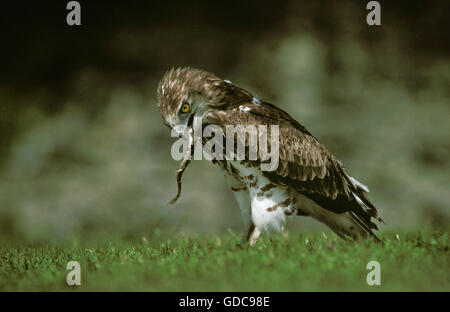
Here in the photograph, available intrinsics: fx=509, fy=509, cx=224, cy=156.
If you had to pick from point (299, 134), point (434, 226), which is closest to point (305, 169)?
point (299, 134)

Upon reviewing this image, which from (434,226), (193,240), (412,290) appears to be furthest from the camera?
(434,226)

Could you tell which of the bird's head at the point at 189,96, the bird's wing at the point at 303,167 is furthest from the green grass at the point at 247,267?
the bird's head at the point at 189,96

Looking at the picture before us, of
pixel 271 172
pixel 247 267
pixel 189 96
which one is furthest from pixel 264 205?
pixel 189 96

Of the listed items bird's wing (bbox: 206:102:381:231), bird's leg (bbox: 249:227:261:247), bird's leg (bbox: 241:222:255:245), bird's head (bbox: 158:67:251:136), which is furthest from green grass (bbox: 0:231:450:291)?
bird's head (bbox: 158:67:251:136)

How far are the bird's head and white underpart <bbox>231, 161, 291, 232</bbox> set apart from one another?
665 millimetres

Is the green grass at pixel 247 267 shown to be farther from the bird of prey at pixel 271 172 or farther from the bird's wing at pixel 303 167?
the bird's wing at pixel 303 167

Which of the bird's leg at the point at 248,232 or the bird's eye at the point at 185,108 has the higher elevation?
the bird's eye at the point at 185,108

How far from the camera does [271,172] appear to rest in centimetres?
528

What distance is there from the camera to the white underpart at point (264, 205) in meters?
5.24

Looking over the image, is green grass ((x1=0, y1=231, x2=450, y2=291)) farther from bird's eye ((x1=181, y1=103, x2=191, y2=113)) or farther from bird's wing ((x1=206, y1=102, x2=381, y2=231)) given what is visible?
bird's eye ((x1=181, y1=103, x2=191, y2=113))

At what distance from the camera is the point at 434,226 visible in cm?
670

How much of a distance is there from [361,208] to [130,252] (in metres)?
2.56

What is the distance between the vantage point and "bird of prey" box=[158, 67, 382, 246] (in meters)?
5.30
